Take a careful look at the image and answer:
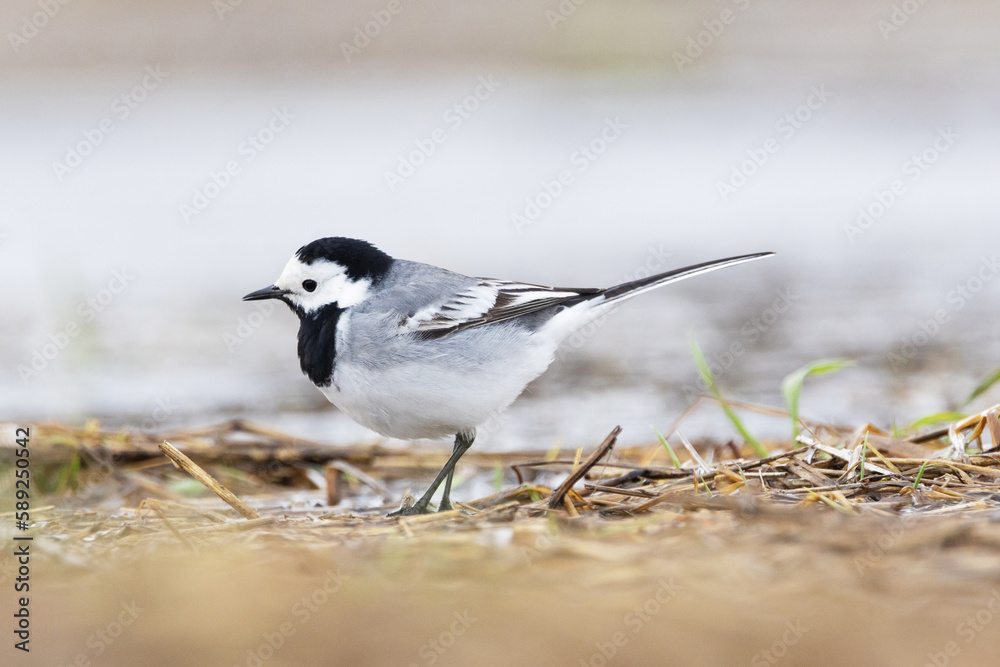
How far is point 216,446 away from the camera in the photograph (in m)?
6.29

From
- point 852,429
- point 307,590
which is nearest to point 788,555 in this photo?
point 307,590

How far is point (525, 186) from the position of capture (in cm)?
1383

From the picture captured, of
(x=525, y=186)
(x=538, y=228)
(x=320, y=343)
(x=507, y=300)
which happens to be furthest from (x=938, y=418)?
(x=525, y=186)

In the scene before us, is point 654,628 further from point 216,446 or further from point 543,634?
point 216,446

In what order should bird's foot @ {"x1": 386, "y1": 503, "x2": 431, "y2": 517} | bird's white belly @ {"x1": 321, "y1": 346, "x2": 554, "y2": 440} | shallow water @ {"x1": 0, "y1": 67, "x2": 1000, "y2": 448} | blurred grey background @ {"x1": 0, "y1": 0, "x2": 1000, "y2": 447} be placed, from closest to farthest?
bird's foot @ {"x1": 386, "y1": 503, "x2": 431, "y2": 517} < bird's white belly @ {"x1": 321, "y1": 346, "x2": 554, "y2": 440} < shallow water @ {"x1": 0, "y1": 67, "x2": 1000, "y2": 448} < blurred grey background @ {"x1": 0, "y1": 0, "x2": 1000, "y2": 447}

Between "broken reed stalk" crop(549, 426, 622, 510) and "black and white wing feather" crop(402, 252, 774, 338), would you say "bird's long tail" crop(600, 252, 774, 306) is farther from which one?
"broken reed stalk" crop(549, 426, 622, 510)

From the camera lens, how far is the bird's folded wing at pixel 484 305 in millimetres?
5387

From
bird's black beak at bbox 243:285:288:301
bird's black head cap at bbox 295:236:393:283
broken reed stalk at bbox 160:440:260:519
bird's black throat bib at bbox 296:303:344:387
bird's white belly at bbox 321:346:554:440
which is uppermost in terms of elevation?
bird's black head cap at bbox 295:236:393:283

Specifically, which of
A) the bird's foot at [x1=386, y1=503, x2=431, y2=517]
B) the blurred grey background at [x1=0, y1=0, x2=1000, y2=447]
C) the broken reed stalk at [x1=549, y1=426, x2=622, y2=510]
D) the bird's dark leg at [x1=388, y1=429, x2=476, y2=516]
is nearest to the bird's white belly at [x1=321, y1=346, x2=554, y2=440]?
the bird's dark leg at [x1=388, y1=429, x2=476, y2=516]

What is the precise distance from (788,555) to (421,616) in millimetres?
1195

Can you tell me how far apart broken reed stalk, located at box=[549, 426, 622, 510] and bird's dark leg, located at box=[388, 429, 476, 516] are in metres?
0.96

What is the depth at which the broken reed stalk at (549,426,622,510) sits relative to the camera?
13.7 ft

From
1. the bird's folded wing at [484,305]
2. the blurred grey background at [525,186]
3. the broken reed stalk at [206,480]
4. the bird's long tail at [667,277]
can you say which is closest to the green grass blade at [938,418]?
the bird's long tail at [667,277]

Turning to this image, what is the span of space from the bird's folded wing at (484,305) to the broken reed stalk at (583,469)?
54.0 inches
